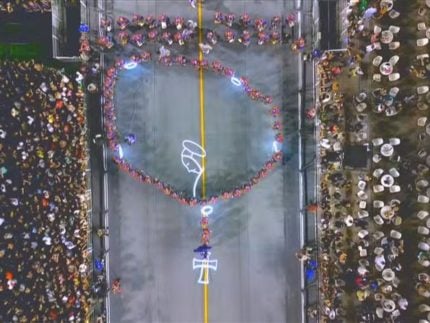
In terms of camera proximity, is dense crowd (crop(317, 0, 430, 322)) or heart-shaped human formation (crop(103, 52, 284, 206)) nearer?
dense crowd (crop(317, 0, 430, 322))

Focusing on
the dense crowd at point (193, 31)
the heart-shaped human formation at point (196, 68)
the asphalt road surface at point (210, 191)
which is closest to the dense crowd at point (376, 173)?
the asphalt road surface at point (210, 191)

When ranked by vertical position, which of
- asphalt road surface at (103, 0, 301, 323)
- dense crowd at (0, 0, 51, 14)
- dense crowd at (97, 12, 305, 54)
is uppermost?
dense crowd at (0, 0, 51, 14)

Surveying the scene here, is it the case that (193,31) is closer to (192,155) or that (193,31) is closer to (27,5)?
(192,155)

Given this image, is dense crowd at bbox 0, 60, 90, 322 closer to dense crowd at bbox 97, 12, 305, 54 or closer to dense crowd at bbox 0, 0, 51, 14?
dense crowd at bbox 0, 0, 51, 14

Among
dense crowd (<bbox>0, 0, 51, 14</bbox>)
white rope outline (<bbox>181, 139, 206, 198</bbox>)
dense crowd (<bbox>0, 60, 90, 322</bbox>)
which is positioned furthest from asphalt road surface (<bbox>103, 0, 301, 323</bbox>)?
dense crowd (<bbox>0, 0, 51, 14</bbox>)

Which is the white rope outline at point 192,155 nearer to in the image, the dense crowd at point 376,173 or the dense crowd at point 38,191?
the dense crowd at point 38,191

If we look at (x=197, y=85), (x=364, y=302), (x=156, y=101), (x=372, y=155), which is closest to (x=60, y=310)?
(x=156, y=101)
